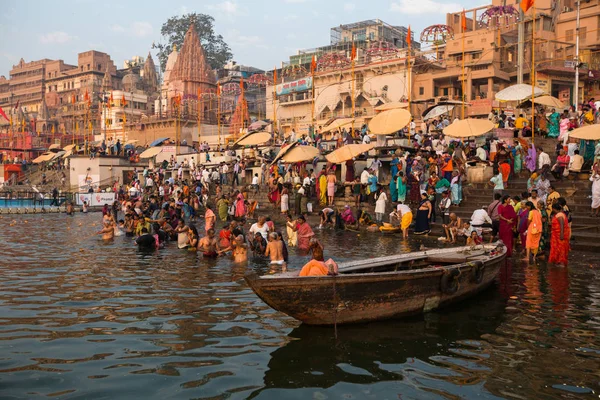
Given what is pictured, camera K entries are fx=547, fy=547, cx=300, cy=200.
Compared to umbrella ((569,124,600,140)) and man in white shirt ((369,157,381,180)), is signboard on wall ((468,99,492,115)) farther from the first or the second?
umbrella ((569,124,600,140))

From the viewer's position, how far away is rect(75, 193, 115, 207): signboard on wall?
33.6m

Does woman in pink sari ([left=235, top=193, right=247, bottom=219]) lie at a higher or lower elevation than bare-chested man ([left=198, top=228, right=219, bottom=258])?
higher

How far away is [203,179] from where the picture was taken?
30172 millimetres

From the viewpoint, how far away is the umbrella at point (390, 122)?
64.7ft

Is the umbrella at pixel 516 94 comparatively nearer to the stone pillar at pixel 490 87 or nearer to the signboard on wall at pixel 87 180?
the stone pillar at pixel 490 87

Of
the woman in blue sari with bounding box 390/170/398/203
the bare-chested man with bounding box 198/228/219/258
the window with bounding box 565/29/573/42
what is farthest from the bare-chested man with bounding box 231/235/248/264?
the window with bounding box 565/29/573/42

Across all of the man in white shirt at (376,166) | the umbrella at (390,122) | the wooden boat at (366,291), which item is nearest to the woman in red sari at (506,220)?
the wooden boat at (366,291)

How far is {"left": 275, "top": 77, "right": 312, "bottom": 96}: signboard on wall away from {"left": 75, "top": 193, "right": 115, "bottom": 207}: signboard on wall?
23.3 meters

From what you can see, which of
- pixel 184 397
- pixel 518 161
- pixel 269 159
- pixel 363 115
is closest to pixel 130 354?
pixel 184 397

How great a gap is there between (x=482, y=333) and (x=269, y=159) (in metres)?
22.6

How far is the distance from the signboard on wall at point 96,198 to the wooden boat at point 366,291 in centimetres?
2861

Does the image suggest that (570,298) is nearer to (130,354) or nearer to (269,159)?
(130,354)

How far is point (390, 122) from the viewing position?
2006cm

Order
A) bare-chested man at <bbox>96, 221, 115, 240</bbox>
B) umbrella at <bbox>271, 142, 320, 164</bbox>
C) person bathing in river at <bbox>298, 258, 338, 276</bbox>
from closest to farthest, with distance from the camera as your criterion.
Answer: person bathing in river at <bbox>298, 258, 338, 276</bbox>, bare-chested man at <bbox>96, 221, 115, 240</bbox>, umbrella at <bbox>271, 142, 320, 164</bbox>
